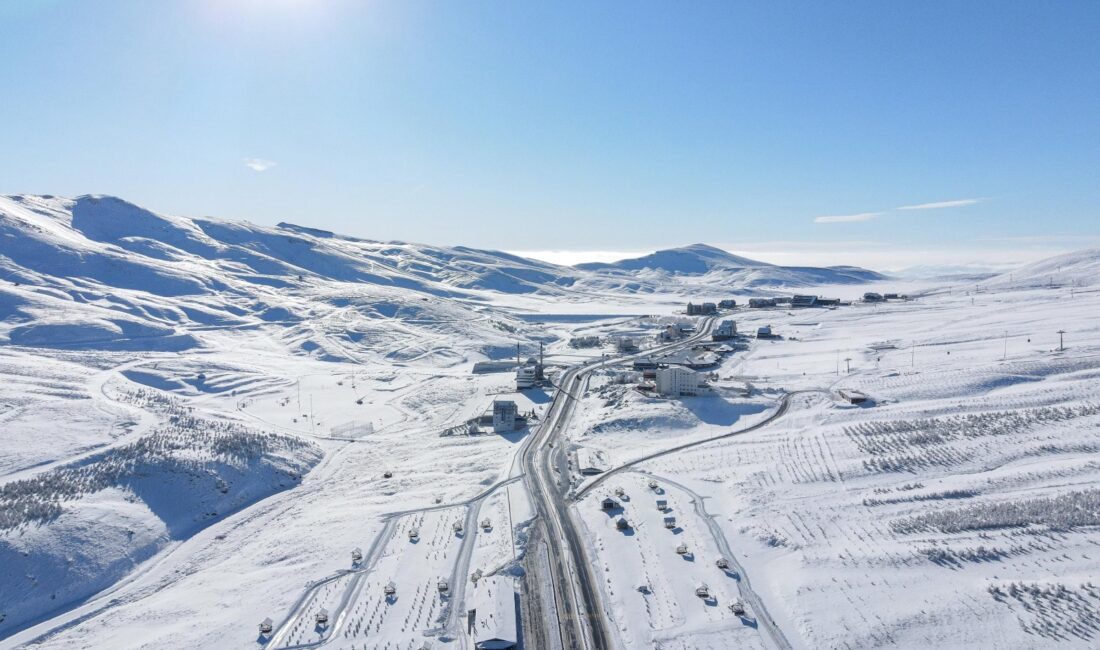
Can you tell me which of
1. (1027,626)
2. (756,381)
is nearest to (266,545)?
(1027,626)

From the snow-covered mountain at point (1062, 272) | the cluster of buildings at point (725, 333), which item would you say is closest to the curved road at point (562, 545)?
the cluster of buildings at point (725, 333)

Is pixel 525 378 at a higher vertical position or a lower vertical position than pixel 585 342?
lower

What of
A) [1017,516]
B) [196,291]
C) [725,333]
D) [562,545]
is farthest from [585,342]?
[196,291]

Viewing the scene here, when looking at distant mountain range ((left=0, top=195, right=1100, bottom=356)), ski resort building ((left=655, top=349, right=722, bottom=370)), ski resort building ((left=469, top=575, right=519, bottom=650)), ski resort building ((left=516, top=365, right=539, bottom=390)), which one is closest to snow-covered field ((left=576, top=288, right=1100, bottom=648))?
ski resort building ((left=469, top=575, right=519, bottom=650))

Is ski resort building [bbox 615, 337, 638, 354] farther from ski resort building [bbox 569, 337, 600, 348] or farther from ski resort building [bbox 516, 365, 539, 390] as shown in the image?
ski resort building [bbox 516, 365, 539, 390]

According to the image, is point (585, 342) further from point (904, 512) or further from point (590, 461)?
point (904, 512)

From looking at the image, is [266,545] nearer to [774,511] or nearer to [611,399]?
[774,511]
